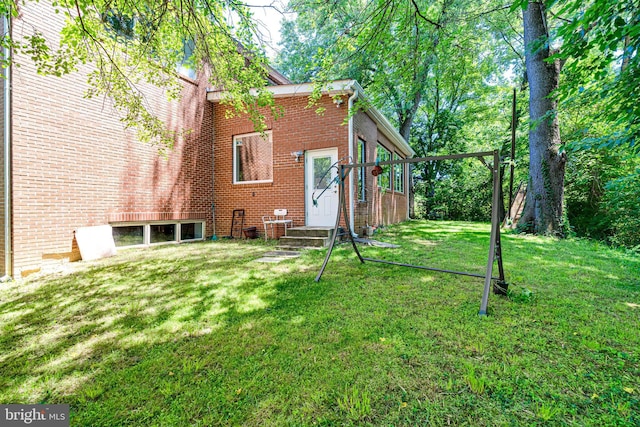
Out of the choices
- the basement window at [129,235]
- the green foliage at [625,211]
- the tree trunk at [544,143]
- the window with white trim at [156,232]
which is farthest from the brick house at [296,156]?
the green foliage at [625,211]

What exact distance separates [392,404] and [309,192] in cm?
610

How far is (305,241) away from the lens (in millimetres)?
6215

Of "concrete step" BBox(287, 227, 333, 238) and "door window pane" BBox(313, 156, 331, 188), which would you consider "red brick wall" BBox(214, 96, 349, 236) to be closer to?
"door window pane" BBox(313, 156, 331, 188)

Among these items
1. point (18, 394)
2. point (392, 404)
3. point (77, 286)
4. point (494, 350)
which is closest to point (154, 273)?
point (77, 286)

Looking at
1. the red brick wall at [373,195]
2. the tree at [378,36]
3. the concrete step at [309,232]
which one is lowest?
the concrete step at [309,232]

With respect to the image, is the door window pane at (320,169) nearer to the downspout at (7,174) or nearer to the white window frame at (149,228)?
the white window frame at (149,228)

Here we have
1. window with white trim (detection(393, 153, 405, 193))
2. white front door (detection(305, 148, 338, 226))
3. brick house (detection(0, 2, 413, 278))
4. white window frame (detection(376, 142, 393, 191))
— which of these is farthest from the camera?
window with white trim (detection(393, 153, 405, 193))

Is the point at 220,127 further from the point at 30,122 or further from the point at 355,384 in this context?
the point at 355,384

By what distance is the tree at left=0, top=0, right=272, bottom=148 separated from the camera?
10.4 ft

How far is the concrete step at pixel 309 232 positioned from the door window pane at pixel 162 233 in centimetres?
321

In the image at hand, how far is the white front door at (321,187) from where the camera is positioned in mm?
7156

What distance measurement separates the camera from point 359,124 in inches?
297

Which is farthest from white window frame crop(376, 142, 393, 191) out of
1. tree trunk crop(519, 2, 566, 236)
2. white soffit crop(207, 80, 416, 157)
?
tree trunk crop(519, 2, 566, 236)

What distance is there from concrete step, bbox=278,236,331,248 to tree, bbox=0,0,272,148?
271 centimetres
